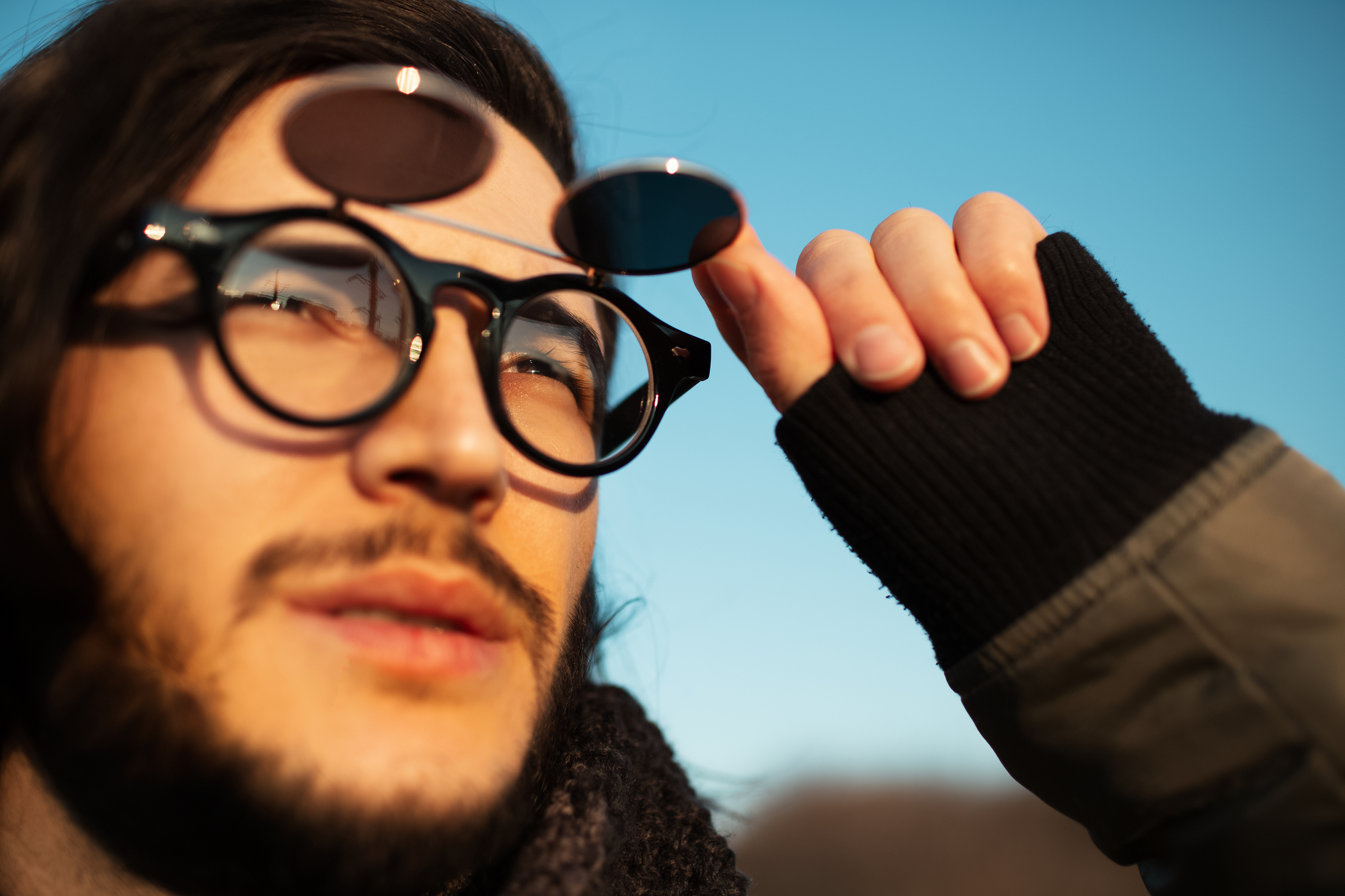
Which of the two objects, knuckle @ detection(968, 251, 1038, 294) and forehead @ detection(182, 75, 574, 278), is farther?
forehead @ detection(182, 75, 574, 278)

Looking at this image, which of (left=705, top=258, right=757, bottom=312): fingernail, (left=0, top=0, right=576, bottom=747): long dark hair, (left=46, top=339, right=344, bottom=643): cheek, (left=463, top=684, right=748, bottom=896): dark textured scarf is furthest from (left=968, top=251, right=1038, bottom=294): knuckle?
(left=0, top=0, right=576, bottom=747): long dark hair

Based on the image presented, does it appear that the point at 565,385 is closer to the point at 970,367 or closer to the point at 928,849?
the point at 970,367

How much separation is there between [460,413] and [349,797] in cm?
70

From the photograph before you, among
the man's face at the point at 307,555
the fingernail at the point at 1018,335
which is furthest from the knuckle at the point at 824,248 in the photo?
the man's face at the point at 307,555

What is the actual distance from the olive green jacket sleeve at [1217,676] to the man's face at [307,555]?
→ 3.24ft

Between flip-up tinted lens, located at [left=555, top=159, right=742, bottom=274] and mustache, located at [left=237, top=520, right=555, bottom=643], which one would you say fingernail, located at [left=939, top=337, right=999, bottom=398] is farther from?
mustache, located at [left=237, top=520, right=555, bottom=643]

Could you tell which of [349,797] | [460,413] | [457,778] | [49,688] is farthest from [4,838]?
[460,413]

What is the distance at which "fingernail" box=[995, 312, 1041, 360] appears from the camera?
4.69ft

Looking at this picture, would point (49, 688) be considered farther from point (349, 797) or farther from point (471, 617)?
point (471, 617)

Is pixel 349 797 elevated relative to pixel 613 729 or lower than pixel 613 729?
elevated

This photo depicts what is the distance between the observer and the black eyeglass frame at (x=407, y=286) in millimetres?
1379

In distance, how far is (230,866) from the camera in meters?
1.42

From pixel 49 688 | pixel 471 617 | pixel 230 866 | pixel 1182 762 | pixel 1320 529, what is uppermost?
pixel 1320 529

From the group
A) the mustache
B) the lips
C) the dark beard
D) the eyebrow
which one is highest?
the eyebrow
